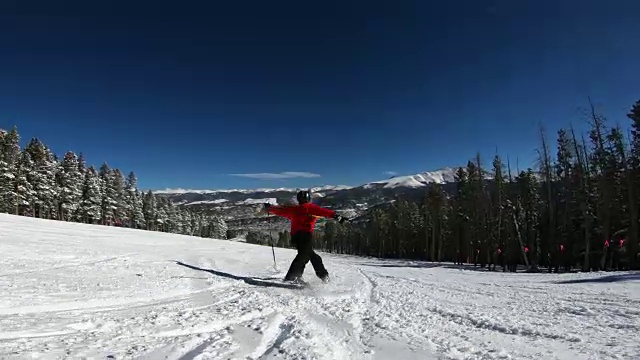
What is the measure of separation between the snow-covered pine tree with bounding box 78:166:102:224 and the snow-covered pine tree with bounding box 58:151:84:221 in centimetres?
128

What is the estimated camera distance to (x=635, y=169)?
36.0 meters

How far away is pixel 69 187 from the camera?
201 feet

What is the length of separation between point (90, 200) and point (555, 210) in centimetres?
6643

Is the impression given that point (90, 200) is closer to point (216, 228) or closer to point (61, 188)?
point (61, 188)

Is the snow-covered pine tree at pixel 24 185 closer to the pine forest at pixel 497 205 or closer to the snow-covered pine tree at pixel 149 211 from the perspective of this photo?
the pine forest at pixel 497 205

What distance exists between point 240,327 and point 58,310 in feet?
8.66

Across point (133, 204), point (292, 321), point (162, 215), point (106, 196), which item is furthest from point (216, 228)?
point (292, 321)

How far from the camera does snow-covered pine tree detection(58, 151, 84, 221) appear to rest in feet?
199

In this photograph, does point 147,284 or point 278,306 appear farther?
point 147,284

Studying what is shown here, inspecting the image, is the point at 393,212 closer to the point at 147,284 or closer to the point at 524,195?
the point at 524,195

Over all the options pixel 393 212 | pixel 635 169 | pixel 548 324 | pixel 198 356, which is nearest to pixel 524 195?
pixel 635 169

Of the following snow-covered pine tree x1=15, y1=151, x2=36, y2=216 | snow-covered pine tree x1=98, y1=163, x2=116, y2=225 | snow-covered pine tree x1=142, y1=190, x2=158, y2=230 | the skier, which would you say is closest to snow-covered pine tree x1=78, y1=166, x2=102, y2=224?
snow-covered pine tree x1=98, y1=163, x2=116, y2=225

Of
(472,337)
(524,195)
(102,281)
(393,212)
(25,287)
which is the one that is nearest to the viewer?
(472,337)

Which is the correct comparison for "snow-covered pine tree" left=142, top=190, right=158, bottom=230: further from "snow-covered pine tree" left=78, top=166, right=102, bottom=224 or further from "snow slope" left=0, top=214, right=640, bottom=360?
"snow slope" left=0, top=214, right=640, bottom=360
